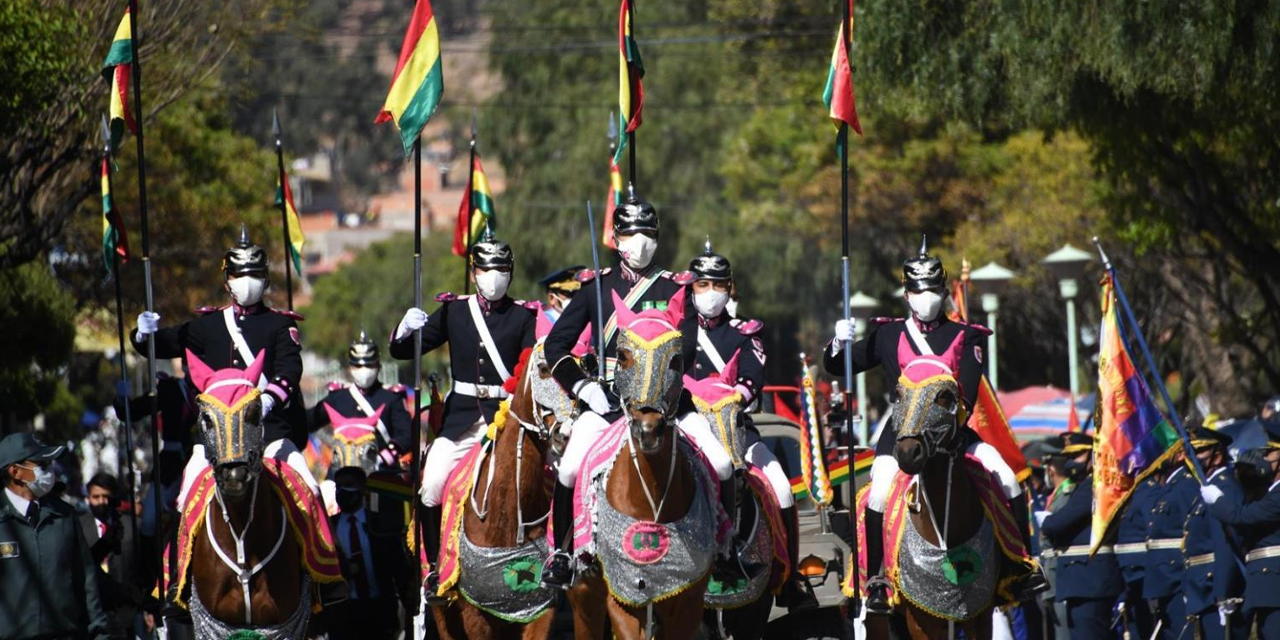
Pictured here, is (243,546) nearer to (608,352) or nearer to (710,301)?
(608,352)

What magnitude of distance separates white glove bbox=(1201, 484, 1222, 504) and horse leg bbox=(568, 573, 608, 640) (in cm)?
527

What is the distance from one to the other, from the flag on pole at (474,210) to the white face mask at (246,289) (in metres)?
6.05

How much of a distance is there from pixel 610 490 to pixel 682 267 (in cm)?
4170

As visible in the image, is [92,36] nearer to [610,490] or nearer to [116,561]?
[116,561]

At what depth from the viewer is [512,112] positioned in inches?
2394

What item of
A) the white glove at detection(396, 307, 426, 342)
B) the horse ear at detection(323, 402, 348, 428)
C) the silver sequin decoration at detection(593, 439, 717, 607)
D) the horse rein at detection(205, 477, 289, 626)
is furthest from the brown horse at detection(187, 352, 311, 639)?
the horse ear at detection(323, 402, 348, 428)

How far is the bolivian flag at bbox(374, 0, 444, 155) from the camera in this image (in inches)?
620

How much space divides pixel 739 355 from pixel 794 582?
63.8 inches

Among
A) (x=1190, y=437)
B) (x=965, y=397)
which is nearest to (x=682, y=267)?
(x=1190, y=437)

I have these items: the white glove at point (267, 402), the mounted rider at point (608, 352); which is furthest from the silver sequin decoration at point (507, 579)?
the white glove at point (267, 402)

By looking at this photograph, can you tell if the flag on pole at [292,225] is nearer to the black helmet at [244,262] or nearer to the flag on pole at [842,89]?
the black helmet at [244,262]

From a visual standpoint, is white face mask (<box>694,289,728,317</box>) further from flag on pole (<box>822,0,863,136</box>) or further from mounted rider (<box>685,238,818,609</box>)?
flag on pole (<box>822,0,863,136</box>)

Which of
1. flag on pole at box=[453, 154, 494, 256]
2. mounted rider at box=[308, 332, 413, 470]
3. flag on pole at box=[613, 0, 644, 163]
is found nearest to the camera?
Answer: flag on pole at box=[613, 0, 644, 163]

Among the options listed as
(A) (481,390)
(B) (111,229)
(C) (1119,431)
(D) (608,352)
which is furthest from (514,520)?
(B) (111,229)
